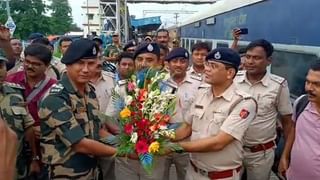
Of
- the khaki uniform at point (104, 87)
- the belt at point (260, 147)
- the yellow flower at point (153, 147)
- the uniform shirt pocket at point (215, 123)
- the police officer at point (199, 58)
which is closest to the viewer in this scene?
the yellow flower at point (153, 147)

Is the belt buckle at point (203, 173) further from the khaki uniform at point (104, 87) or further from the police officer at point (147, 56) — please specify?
the khaki uniform at point (104, 87)

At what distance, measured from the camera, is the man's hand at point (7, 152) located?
1.01 meters

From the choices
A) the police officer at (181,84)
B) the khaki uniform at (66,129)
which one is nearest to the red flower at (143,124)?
the khaki uniform at (66,129)

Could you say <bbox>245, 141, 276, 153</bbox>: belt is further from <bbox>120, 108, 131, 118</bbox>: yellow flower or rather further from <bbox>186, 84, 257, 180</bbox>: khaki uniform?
<bbox>120, 108, 131, 118</bbox>: yellow flower

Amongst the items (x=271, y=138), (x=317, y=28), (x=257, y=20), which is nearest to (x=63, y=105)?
(x=271, y=138)

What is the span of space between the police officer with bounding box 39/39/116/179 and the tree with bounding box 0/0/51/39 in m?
33.3

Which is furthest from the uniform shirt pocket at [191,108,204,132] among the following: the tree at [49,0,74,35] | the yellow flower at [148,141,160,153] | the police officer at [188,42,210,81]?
the tree at [49,0,74,35]

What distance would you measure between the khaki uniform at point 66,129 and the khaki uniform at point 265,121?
1320mm

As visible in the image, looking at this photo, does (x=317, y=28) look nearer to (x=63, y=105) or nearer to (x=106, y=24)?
(x=63, y=105)

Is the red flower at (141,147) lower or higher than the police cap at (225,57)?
lower

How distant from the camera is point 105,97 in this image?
12.0 ft

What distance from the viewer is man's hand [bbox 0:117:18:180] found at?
3.32 ft

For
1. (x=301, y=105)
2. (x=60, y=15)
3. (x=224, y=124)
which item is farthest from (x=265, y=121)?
(x=60, y=15)

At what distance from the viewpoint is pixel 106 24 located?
23422mm
